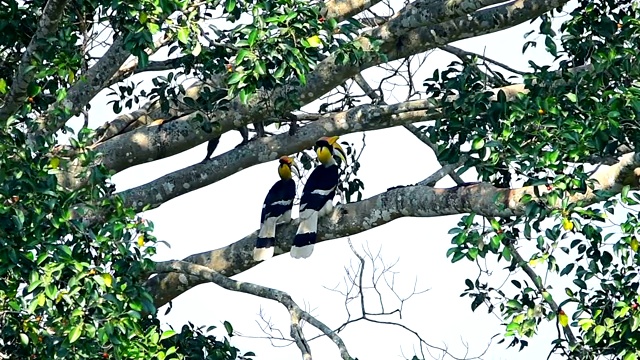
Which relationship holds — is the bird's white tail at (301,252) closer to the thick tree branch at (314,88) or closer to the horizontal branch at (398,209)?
→ the horizontal branch at (398,209)

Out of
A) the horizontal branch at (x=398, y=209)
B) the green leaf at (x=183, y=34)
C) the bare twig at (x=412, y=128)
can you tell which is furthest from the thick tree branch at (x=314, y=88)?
the green leaf at (x=183, y=34)

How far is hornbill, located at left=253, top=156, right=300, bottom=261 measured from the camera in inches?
247

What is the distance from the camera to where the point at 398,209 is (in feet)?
18.7

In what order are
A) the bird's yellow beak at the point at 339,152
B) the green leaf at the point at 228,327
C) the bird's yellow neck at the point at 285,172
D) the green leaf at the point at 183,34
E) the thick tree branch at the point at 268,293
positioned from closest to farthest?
the green leaf at the point at 183,34 < the thick tree branch at the point at 268,293 < the green leaf at the point at 228,327 < the bird's yellow beak at the point at 339,152 < the bird's yellow neck at the point at 285,172

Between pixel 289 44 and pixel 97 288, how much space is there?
1127mm

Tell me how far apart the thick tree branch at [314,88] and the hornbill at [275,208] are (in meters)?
0.64

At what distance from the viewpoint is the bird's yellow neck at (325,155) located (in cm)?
708

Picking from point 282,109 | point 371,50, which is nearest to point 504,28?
point 371,50

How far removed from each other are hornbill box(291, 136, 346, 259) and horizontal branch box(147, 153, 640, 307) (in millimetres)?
104

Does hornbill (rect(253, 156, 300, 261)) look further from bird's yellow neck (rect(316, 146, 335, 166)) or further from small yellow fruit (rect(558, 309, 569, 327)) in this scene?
small yellow fruit (rect(558, 309, 569, 327))

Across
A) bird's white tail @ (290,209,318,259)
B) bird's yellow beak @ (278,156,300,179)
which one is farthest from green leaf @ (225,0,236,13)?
bird's yellow beak @ (278,156,300,179)

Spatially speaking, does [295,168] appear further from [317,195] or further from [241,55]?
[241,55]

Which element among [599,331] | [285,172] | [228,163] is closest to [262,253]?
[228,163]

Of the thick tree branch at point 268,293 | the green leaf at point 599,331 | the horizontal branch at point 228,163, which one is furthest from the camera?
the horizontal branch at point 228,163
